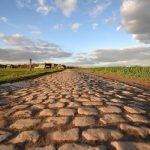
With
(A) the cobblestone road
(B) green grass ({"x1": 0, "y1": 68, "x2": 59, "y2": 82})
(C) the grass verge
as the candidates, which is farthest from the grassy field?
(A) the cobblestone road

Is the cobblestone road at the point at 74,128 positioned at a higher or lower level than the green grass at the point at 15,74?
higher

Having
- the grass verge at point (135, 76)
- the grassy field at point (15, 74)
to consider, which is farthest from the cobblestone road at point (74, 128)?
the grassy field at point (15, 74)

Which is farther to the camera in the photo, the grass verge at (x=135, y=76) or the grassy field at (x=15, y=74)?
the grass verge at (x=135, y=76)

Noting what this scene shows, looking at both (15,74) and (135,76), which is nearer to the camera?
(15,74)

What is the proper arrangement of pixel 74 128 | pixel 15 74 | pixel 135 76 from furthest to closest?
pixel 135 76, pixel 15 74, pixel 74 128

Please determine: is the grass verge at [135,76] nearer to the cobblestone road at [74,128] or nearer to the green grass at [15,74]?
the green grass at [15,74]

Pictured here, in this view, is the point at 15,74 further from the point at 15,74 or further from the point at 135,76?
the point at 135,76

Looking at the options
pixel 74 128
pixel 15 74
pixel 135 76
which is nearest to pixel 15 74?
pixel 15 74

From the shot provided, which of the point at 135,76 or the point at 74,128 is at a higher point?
the point at 74,128

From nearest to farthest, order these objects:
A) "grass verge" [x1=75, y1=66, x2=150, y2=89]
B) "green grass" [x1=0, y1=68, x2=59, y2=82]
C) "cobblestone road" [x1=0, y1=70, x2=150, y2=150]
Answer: "cobblestone road" [x1=0, y1=70, x2=150, y2=150] → "green grass" [x1=0, y1=68, x2=59, y2=82] → "grass verge" [x1=75, y1=66, x2=150, y2=89]

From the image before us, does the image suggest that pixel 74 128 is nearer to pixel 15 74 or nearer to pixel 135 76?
pixel 15 74

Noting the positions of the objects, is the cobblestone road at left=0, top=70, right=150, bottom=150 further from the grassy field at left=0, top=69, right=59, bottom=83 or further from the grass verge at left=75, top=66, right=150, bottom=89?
the grassy field at left=0, top=69, right=59, bottom=83

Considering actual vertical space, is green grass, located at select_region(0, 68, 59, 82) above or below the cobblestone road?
below

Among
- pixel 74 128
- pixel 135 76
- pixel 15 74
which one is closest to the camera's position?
pixel 74 128
